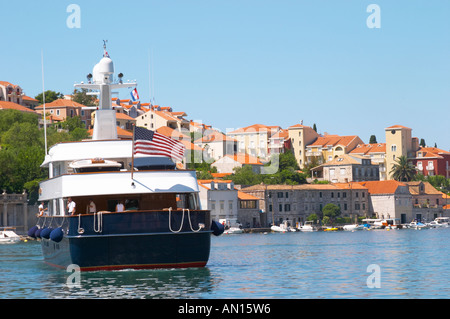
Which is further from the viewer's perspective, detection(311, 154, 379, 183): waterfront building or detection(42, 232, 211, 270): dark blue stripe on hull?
detection(311, 154, 379, 183): waterfront building

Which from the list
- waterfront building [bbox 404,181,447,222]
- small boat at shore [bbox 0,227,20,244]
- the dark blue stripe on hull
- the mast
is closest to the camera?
the dark blue stripe on hull

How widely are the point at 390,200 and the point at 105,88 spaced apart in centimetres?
12924

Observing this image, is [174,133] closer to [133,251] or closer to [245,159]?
[245,159]

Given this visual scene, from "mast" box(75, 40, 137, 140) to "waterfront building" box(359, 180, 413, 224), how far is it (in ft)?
422

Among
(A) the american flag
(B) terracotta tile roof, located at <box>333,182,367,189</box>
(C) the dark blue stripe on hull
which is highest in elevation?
(A) the american flag

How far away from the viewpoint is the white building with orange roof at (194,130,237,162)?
189m

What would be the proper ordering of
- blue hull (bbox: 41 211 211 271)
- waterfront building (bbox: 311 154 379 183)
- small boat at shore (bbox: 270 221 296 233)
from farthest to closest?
waterfront building (bbox: 311 154 379 183)
small boat at shore (bbox: 270 221 296 233)
blue hull (bbox: 41 211 211 271)

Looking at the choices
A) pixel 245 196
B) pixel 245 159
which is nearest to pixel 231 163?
pixel 245 159

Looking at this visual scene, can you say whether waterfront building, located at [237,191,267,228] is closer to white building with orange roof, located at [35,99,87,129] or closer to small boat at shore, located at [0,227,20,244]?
white building with orange roof, located at [35,99,87,129]

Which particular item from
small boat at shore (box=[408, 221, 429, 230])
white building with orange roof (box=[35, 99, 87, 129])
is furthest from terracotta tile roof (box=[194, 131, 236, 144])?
small boat at shore (box=[408, 221, 429, 230])

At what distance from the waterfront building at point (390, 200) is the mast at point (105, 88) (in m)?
129

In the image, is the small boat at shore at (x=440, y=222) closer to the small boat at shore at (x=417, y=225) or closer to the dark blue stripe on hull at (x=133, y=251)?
the small boat at shore at (x=417, y=225)

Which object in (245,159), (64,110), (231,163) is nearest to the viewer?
(231,163)

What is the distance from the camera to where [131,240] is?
112 ft
